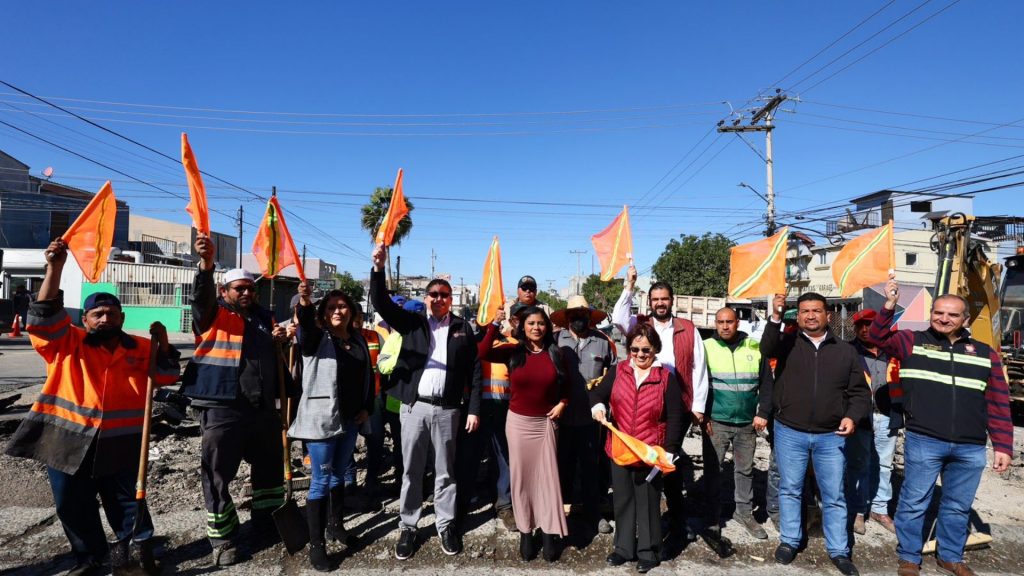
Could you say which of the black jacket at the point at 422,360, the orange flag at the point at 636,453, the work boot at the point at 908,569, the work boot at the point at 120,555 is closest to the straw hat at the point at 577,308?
the black jacket at the point at 422,360

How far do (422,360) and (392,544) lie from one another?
1.50 m

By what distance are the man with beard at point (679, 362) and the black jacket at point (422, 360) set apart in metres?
1.34

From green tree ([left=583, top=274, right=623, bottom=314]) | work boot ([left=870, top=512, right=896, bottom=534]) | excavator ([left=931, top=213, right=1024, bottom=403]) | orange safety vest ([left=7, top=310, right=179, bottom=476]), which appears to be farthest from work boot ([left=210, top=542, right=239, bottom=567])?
green tree ([left=583, top=274, right=623, bottom=314])

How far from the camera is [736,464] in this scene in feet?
15.6

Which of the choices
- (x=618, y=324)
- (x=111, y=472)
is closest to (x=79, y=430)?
(x=111, y=472)

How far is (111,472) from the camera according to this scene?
3.54m

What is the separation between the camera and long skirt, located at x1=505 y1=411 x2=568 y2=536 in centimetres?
413

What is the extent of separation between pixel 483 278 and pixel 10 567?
4.61m

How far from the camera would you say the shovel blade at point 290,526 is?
4.00m

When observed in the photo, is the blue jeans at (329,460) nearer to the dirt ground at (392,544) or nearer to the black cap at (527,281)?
the dirt ground at (392,544)

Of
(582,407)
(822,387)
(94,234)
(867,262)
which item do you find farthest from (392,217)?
(867,262)

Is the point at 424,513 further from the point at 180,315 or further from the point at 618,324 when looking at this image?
the point at 180,315

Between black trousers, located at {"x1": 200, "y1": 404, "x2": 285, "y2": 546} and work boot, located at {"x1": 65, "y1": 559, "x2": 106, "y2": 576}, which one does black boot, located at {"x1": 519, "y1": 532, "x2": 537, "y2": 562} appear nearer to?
black trousers, located at {"x1": 200, "y1": 404, "x2": 285, "y2": 546}

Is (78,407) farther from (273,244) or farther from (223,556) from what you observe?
(273,244)
